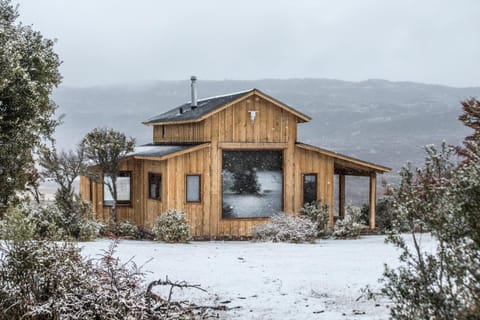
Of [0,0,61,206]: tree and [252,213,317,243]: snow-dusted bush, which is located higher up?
[0,0,61,206]: tree

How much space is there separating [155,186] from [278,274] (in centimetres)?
1177

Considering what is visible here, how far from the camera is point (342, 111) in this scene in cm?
13800

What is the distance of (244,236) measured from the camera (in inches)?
918

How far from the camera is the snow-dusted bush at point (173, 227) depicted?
21.0m

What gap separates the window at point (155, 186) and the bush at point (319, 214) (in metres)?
5.82

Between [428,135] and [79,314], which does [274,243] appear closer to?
[79,314]

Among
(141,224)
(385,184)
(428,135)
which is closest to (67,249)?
(385,184)

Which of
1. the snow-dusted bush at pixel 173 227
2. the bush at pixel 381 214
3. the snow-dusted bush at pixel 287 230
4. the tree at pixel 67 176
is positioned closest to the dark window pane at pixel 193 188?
the snow-dusted bush at pixel 173 227

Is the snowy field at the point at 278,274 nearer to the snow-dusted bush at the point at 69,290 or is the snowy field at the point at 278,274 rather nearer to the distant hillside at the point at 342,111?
the snow-dusted bush at the point at 69,290

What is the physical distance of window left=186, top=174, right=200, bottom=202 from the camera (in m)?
23.1

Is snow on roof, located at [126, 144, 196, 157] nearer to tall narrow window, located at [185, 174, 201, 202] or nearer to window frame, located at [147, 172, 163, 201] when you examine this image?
window frame, located at [147, 172, 163, 201]

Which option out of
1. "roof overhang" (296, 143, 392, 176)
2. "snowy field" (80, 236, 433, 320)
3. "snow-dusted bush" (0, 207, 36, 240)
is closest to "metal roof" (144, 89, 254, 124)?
"roof overhang" (296, 143, 392, 176)

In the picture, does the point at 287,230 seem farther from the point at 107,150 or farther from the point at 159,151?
the point at 107,150

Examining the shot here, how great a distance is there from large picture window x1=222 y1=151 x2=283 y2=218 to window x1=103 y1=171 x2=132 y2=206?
16.3ft
